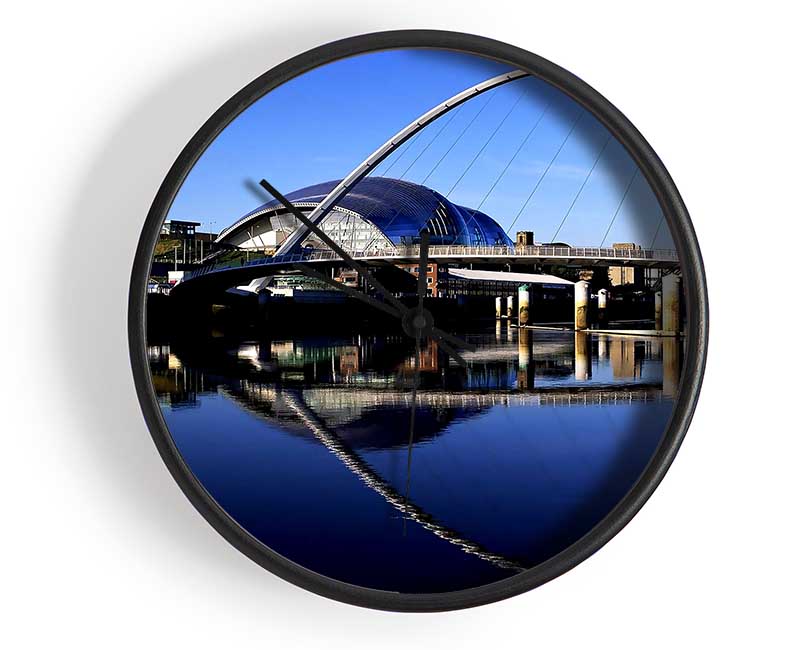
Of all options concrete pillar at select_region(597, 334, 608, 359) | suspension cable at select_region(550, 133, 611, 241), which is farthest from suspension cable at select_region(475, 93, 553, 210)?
concrete pillar at select_region(597, 334, 608, 359)

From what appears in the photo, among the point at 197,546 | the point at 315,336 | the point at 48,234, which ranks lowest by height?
the point at 197,546

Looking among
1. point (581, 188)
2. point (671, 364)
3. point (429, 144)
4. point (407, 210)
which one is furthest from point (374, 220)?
point (671, 364)

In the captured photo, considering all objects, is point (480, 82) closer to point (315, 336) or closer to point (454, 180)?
point (454, 180)

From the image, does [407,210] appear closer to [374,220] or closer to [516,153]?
[374,220]

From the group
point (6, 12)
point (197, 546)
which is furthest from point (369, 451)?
point (6, 12)

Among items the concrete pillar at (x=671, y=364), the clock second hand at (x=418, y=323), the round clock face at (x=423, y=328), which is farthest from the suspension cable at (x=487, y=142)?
the concrete pillar at (x=671, y=364)

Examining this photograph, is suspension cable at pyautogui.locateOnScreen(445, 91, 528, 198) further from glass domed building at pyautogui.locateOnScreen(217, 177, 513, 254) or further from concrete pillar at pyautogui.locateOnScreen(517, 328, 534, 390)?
concrete pillar at pyautogui.locateOnScreen(517, 328, 534, 390)
